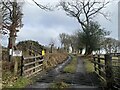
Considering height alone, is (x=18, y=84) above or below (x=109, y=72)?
below

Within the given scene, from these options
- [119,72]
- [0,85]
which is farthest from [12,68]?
[119,72]

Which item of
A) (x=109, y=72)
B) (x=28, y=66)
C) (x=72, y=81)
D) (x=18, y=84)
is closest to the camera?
(x=109, y=72)

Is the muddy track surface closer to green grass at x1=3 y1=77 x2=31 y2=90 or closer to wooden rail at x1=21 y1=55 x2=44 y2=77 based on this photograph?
green grass at x1=3 y1=77 x2=31 y2=90

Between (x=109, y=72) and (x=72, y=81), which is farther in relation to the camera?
(x=72, y=81)

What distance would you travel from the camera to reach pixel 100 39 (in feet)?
189

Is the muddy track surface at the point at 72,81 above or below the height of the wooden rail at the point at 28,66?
below

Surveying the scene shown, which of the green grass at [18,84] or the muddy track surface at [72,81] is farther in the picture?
the muddy track surface at [72,81]

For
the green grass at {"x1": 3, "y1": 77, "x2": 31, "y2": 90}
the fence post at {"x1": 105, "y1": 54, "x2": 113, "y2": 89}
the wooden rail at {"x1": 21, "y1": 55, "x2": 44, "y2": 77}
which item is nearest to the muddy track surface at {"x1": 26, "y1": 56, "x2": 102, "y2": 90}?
the green grass at {"x1": 3, "y1": 77, "x2": 31, "y2": 90}

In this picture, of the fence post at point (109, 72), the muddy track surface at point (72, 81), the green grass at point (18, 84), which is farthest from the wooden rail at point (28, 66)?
the fence post at point (109, 72)

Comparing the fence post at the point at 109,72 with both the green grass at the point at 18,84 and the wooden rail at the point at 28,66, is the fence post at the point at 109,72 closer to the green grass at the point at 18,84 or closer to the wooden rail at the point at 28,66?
the green grass at the point at 18,84

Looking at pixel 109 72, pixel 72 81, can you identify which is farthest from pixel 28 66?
pixel 109 72

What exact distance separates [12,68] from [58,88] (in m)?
4.19

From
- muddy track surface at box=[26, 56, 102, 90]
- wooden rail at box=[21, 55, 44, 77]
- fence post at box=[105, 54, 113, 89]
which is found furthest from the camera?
wooden rail at box=[21, 55, 44, 77]

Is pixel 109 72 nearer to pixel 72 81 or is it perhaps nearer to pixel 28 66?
pixel 72 81
